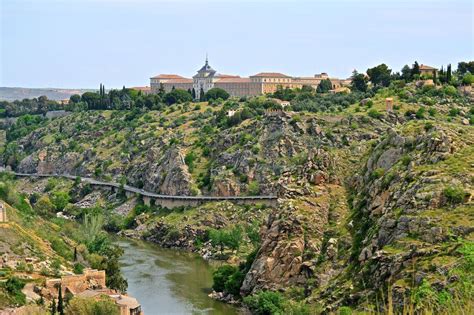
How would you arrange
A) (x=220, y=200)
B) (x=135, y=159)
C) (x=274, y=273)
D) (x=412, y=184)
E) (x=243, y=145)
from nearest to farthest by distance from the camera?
(x=412, y=184) → (x=274, y=273) → (x=220, y=200) → (x=243, y=145) → (x=135, y=159)

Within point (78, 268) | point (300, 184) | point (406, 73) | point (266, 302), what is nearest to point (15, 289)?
point (78, 268)

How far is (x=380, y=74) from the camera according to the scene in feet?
302

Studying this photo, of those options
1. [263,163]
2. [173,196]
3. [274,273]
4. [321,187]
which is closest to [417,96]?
[263,163]

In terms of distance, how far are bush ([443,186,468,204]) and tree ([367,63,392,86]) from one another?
4980 cm

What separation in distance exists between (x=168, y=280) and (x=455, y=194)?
65.1ft

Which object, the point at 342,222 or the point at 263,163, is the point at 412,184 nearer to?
the point at 342,222

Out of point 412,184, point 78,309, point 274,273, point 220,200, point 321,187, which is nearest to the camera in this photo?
point 78,309

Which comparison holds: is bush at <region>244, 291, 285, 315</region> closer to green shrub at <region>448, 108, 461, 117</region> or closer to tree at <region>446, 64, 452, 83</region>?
green shrub at <region>448, 108, 461, 117</region>

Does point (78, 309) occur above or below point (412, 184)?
below

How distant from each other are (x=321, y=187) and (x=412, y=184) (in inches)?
355

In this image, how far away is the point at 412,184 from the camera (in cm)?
4447

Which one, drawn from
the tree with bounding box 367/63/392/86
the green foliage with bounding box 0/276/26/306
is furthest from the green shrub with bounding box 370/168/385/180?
the tree with bounding box 367/63/392/86

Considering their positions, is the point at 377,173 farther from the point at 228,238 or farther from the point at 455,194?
the point at 228,238

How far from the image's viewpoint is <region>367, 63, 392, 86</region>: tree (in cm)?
9175
